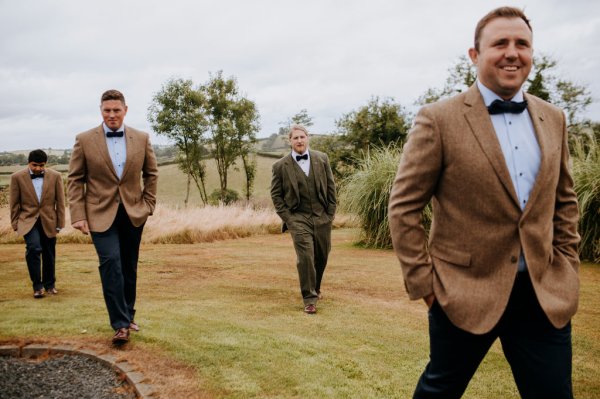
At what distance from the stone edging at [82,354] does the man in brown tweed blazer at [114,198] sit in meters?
0.31

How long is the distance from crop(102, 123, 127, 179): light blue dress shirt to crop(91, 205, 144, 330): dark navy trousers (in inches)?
16.2

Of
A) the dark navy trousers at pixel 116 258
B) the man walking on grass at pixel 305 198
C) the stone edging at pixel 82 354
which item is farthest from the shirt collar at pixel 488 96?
the man walking on grass at pixel 305 198

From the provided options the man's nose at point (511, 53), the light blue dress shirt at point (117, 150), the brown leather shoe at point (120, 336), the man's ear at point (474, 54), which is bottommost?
the brown leather shoe at point (120, 336)

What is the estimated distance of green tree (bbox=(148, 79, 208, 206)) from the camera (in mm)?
25078

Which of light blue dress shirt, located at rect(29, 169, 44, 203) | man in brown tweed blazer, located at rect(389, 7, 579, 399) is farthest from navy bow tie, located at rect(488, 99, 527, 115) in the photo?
light blue dress shirt, located at rect(29, 169, 44, 203)

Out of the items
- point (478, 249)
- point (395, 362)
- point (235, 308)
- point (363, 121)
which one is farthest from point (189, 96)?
point (478, 249)

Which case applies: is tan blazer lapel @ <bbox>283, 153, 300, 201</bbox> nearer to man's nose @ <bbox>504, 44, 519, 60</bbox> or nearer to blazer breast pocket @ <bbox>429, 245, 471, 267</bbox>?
blazer breast pocket @ <bbox>429, 245, 471, 267</bbox>

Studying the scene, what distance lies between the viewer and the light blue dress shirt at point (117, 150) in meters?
4.78

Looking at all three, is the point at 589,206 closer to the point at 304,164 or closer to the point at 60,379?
the point at 304,164

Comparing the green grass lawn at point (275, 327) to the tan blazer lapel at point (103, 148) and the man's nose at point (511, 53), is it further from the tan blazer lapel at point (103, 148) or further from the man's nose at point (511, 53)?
the man's nose at point (511, 53)

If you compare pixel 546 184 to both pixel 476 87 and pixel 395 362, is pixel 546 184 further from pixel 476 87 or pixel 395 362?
pixel 395 362

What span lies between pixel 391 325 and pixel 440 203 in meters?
3.37

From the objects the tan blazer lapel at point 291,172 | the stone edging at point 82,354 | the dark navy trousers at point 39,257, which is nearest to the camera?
the stone edging at point 82,354

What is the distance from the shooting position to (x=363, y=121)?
24.2 meters
